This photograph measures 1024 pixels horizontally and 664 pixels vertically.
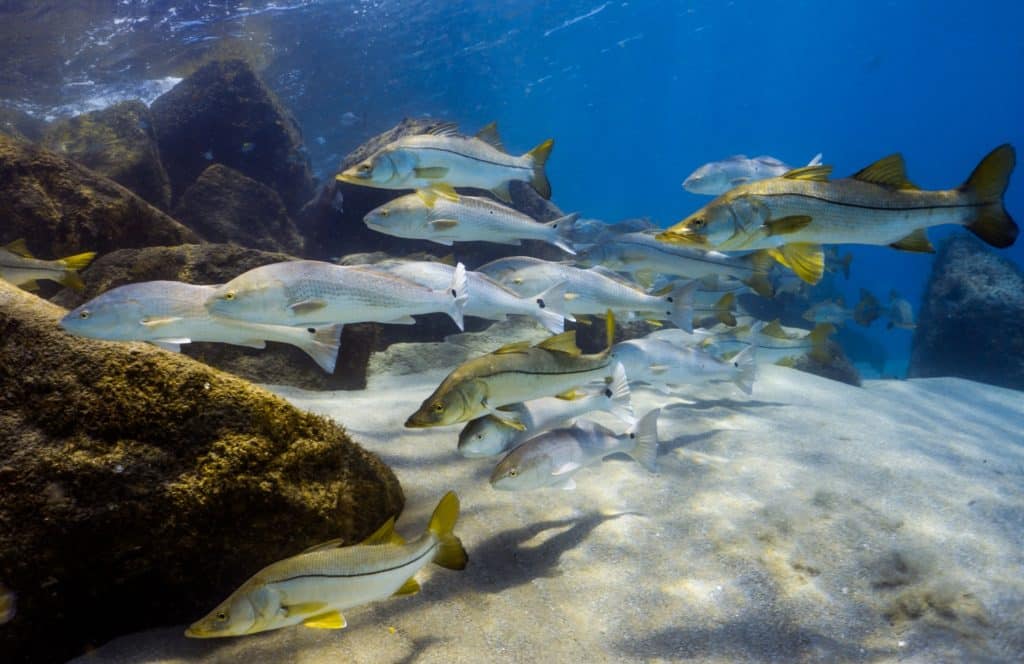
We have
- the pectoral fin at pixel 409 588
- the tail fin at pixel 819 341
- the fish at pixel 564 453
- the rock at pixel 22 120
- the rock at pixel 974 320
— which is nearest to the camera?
Answer: the pectoral fin at pixel 409 588

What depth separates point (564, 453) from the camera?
3.20 metres

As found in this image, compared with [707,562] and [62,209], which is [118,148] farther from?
[707,562]

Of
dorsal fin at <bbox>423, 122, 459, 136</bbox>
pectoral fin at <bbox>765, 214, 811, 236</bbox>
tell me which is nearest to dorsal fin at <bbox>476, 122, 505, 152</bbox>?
dorsal fin at <bbox>423, 122, 459, 136</bbox>

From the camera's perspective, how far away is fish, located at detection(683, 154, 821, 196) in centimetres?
775

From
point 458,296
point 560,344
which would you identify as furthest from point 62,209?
point 560,344

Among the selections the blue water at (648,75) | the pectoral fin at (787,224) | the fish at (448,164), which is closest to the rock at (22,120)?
the blue water at (648,75)

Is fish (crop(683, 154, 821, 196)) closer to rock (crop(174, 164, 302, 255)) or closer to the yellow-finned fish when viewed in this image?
the yellow-finned fish

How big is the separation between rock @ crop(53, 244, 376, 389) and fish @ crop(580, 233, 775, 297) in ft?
11.1

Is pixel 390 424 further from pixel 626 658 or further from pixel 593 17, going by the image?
pixel 593 17

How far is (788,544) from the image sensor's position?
125 inches

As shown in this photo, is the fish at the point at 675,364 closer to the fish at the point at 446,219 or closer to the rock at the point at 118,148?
the fish at the point at 446,219

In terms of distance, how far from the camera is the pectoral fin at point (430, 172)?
16.0ft

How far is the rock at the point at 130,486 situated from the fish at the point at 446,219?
8.67 feet

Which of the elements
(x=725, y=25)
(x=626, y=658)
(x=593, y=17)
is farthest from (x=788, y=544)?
(x=725, y=25)
